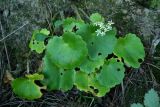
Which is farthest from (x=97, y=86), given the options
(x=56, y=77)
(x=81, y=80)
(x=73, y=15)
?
(x=73, y=15)

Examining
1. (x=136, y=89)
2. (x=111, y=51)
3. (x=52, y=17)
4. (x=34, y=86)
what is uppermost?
(x=52, y=17)

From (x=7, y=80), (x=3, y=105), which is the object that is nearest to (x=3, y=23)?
(x=7, y=80)

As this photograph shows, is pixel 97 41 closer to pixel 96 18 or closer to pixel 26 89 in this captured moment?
pixel 96 18

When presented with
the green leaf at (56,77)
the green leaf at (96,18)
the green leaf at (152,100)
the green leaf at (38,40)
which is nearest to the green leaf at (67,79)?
the green leaf at (56,77)

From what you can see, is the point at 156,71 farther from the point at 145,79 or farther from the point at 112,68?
the point at 112,68

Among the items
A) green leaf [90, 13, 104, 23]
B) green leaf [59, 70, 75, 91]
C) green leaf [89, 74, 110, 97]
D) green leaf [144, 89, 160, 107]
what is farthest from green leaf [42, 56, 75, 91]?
green leaf [144, 89, 160, 107]

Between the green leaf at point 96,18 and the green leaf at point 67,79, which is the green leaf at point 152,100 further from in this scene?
the green leaf at point 96,18
